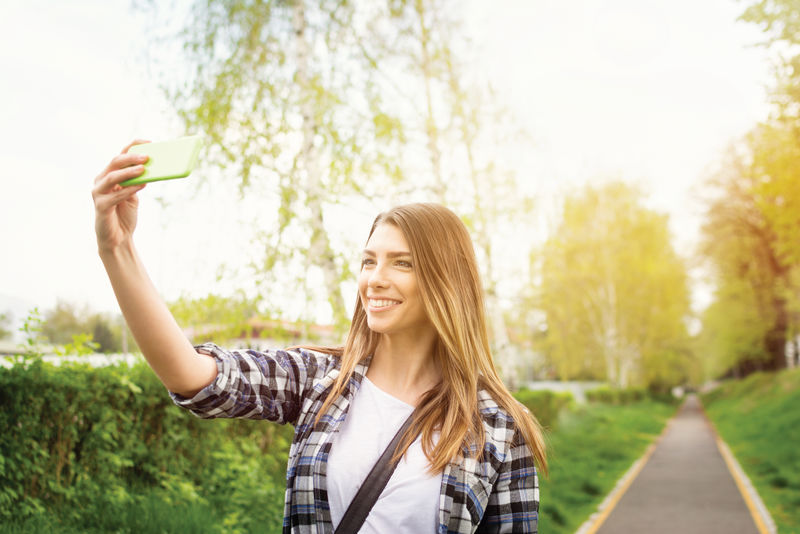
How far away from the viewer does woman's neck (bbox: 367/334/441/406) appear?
2.22 meters

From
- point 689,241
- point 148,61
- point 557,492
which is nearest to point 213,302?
point 148,61

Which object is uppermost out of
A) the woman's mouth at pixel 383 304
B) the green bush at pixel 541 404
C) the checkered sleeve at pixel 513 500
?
the woman's mouth at pixel 383 304

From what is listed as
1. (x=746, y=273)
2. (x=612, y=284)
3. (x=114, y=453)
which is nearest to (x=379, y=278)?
(x=114, y=453)

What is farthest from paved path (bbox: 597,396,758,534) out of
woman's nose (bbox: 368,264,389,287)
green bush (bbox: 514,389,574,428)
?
woman's nose (bbox: 368,264,389,287)

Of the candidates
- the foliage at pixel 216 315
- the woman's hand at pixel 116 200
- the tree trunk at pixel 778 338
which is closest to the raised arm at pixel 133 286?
the woman's hand at pixel 116 200

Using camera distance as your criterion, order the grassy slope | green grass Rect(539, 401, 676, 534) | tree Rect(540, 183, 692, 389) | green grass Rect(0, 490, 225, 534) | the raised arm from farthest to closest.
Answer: tree Rect(540, 183, 692, 389)
green grass Rect(539, 401, 676, 534)
the grassy slope
green grass Rect(0, 490, 225, 534)
the raised arm

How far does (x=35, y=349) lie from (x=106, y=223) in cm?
352

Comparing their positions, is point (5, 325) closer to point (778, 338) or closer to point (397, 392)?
point (397, 392)

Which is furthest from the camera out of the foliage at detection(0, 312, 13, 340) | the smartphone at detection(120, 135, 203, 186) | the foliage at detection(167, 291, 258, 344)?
the foliage at detection(167, 291, 258, 344)

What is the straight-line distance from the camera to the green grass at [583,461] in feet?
26.4

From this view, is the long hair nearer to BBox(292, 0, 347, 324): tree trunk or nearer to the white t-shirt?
the white t-shirt

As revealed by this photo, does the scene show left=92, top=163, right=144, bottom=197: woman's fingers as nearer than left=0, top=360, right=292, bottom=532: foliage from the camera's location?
Yes

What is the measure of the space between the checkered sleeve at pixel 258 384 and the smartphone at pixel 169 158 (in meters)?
0.59

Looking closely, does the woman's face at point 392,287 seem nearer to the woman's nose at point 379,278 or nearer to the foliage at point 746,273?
the woman's nose at point 379,278
